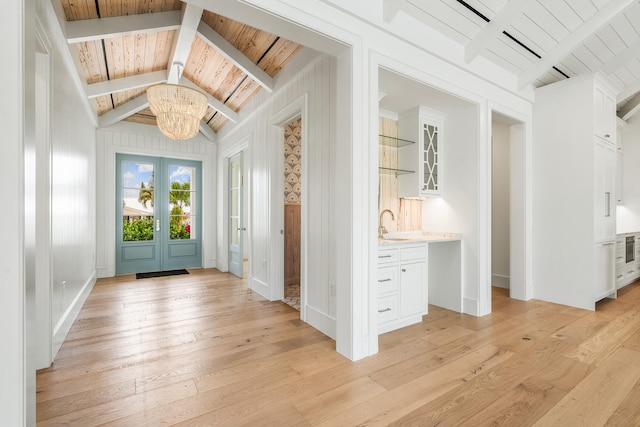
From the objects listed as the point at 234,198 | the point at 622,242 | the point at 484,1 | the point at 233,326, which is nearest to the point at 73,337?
the point at 233,326

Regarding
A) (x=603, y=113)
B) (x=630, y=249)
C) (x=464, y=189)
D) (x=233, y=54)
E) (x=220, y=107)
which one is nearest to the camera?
(x=464, y=189)

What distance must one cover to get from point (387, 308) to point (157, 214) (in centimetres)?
510

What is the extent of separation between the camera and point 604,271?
3.91 metres

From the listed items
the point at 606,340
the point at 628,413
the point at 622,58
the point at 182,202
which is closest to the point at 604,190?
the point at 622,58

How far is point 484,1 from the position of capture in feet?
8.93

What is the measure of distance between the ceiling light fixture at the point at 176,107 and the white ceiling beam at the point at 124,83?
0.74 metres

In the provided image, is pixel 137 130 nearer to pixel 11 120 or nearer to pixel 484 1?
pixel 11 120

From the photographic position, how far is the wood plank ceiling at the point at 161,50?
3049 millimetres

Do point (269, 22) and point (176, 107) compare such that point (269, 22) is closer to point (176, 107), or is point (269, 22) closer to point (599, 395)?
point (176, 107)

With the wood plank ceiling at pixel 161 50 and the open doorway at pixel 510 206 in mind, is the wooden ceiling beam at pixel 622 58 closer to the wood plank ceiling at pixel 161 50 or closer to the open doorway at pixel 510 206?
the open doorway at pixel 510 206

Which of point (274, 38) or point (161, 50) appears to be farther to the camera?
point (161, 50)

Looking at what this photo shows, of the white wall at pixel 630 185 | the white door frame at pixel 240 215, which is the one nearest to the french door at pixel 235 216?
the white door frame at pixel 240 215

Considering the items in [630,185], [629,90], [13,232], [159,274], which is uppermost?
[629,90]

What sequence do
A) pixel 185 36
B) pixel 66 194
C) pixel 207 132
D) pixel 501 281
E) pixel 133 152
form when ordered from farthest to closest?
pixel 207 132
pixel 133 152
pixel 501 281
pixel 185 36
pixel 66 194
